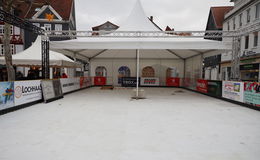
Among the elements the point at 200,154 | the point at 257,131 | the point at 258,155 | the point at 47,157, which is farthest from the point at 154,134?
the point at 257,131

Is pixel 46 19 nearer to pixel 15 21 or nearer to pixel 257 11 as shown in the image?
pixel 15 21

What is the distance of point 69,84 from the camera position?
12508 millimetres

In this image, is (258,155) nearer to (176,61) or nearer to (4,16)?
(4,16)

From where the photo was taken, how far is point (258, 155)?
3.15 metres

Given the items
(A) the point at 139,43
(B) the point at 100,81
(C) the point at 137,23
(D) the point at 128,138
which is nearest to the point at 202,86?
(A) the point at 139,43

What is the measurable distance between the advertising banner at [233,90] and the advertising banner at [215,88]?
43 cm

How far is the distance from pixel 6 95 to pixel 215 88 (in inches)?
490

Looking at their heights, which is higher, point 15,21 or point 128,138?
point 15,21

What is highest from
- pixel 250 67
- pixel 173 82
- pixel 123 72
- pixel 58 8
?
pixel 58 8

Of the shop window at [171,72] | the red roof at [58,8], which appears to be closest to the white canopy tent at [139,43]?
the shop window at [171,72]

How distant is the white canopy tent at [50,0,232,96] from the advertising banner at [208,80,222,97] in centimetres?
237

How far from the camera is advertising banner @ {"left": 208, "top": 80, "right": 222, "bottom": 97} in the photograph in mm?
10552

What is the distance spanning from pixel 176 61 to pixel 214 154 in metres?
16.8

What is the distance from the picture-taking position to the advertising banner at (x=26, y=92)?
22.7 ft
